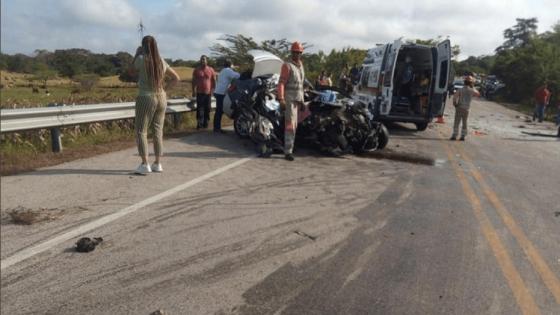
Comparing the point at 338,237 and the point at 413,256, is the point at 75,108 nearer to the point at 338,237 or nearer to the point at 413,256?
the point at 338,237

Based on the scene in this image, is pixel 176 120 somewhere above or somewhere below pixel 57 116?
below

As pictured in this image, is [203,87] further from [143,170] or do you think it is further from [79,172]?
[79,172]

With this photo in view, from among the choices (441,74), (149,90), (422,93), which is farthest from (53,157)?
(422,93)

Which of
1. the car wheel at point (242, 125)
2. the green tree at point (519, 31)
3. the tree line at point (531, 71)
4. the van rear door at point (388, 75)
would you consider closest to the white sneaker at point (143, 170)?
the car wheel at point (242, 125)

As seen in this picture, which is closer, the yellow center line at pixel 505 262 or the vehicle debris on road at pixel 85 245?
the yellow center line at pixel 505 262

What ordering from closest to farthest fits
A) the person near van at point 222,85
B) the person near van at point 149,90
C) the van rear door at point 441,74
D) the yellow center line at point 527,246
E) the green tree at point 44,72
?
1. the yellow center line at point 527,246
2. the person near van at point 149,90
3. the green tree at point 44,72
4. the person near van at point 222,85
5. the van rear door at point 441,74

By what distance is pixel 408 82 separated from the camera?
46.8 feet

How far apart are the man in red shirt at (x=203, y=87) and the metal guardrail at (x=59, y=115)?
6.34ft

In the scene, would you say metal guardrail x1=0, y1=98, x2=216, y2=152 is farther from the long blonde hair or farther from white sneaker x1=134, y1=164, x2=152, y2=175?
the long blonde hair

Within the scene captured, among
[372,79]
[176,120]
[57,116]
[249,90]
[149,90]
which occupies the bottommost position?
[176,120]

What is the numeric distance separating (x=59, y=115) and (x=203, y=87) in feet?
13.8

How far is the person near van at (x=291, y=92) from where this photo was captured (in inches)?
314

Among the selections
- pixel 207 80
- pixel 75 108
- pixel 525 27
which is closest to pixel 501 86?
pixel 207 80

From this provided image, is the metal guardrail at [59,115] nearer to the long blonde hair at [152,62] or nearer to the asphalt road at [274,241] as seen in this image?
the asphalt road at [274,241]
